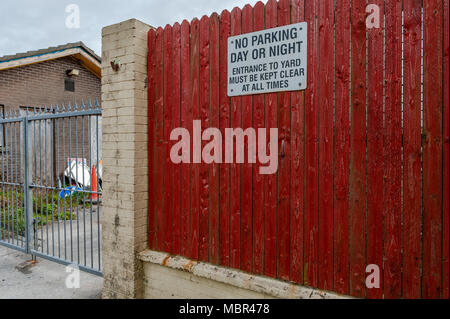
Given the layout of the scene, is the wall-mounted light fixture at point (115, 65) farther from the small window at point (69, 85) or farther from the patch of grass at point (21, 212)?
the small window at point (69, 85)

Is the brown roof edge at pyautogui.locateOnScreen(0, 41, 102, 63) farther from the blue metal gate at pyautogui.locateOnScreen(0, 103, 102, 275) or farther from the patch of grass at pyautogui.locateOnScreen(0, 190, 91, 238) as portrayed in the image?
the patch of grass at pyautogui.locateOnScreen(0, 190, 91, 238)

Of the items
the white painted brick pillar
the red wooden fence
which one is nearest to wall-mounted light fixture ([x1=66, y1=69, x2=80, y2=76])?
the white painted brick pillar

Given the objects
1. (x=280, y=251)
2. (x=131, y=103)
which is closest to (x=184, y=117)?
(x=131, y=103)

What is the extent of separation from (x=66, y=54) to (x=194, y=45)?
31.2 feet

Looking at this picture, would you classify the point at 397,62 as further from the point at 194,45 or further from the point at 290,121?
the point at 194,45

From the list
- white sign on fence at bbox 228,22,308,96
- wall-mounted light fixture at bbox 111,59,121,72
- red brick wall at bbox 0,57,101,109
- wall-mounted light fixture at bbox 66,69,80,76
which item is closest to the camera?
white sign on fence at bbox 228,22,308,96

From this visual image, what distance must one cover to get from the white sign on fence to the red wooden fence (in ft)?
0.21

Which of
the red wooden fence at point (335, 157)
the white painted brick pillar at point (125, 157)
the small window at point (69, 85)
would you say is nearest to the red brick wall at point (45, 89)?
the small window at point (69, 85)

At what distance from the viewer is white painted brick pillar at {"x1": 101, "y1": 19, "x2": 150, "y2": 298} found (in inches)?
130

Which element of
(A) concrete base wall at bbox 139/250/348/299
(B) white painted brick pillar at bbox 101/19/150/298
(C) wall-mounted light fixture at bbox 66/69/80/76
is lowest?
(A) concrete base wall at bbox 139/250/348/299

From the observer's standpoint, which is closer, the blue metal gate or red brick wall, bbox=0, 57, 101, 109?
the blue metal gate

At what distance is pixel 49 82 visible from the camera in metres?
10.7

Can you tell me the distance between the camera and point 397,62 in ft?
7.34

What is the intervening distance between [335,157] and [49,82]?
11.1 metres
